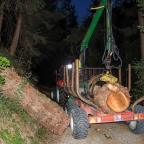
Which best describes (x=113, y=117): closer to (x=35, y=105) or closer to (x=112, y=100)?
(x=112, y=100)

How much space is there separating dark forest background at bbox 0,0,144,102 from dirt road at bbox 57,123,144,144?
9.27 feet

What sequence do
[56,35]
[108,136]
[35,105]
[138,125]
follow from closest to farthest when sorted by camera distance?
[35,105], [138,125], [108,136], [56,35]

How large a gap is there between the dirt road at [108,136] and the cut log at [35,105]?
45 cm

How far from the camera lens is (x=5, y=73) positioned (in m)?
4.72

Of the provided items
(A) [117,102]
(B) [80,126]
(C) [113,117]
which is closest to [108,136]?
(C) [113,117]

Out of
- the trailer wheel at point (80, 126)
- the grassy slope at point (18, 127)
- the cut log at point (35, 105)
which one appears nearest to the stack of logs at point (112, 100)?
the trailer wheel at point (80, 126)

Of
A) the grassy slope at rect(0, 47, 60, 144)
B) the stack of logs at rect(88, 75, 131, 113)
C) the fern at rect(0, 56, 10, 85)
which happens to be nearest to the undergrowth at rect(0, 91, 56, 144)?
the grassy slope at rect(0, 47, 60, 144)

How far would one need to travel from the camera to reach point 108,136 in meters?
4.95

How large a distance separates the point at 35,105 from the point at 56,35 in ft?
62.4

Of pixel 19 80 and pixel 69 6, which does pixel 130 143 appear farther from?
pixel 69 6

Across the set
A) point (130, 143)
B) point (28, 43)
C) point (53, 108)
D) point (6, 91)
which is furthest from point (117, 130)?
point (28, 43)

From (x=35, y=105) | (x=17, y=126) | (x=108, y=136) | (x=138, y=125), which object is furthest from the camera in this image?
(x=108, y=136)

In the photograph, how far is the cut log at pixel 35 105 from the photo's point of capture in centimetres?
458

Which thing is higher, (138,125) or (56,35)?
(56,35)
